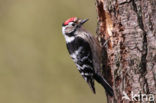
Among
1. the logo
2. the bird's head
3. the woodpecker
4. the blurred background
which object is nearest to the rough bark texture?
the logo

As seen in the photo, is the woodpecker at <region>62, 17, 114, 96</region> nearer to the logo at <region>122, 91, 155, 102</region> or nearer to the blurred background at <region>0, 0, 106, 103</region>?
the logo at <region>122, 91, 155, 102</region>

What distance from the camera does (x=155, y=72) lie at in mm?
3871

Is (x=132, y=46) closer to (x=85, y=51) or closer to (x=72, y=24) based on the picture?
(x=85, y=51)

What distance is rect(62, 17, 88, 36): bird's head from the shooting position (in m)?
5.41

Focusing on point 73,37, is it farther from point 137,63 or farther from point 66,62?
point 66,62

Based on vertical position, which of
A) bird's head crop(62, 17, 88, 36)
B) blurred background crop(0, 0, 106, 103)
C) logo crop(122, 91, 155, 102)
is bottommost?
blurred background crop(0, 0, 106, 103)

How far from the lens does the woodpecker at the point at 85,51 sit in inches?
195

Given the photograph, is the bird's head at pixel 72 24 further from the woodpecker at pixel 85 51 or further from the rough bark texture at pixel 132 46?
the rough bark texture at pixel 132 46

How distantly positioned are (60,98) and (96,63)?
10.4 ft

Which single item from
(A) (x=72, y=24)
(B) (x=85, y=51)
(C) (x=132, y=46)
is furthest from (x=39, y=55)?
(C) (x=132, y=46)

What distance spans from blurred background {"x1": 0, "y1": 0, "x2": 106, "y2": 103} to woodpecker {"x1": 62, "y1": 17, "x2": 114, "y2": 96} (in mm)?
1740

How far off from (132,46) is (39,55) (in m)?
4.06

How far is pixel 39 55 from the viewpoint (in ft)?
25.7

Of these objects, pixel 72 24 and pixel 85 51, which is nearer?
pixel 85 51
